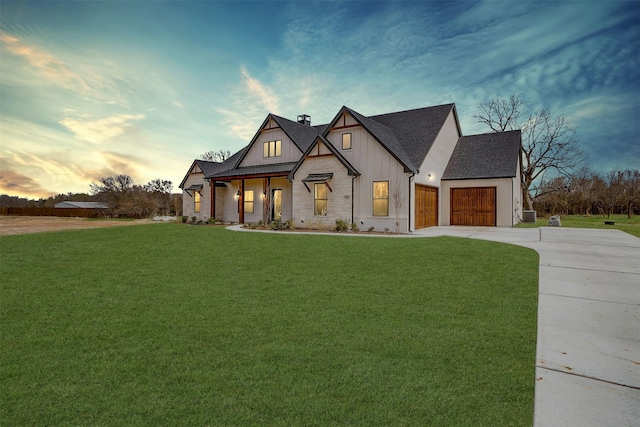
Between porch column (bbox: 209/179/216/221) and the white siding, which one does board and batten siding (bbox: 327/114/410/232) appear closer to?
porch column (bbox: 209/179/216/221)

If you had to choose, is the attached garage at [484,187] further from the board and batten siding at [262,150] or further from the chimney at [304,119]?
the chimney at [304,119]

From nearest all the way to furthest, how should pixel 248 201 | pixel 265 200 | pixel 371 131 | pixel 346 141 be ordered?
pixel 371 131 < pixel 346 141 < pixel 265 200 < pixel 248 201

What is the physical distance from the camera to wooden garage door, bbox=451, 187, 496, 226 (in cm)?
1980

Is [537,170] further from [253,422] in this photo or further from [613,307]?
[253,422]

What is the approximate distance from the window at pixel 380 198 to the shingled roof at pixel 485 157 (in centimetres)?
645

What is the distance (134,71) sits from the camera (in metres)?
16.3

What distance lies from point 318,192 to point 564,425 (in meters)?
16.6

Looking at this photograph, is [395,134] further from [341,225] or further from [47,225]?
[47,225]

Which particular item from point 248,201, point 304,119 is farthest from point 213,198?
point 304,119

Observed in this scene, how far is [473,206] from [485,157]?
3.76m

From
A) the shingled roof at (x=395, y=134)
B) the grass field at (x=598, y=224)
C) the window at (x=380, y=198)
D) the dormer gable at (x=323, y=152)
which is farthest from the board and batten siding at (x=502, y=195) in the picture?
the dormer gable at (x=323, y=152)

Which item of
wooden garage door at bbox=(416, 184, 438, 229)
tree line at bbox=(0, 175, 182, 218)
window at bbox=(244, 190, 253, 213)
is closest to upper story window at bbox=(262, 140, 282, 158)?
window at bbox=(244, 190, 253, 213)

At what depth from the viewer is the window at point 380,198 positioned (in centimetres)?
1662

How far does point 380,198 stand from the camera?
16797 millimetres
